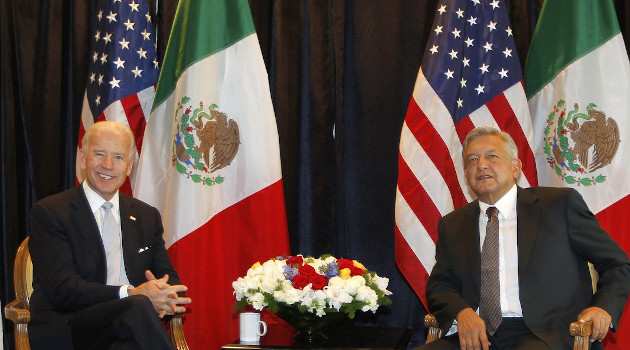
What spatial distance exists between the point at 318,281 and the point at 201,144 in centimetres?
149

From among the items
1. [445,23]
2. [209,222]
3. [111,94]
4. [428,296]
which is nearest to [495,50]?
[445,23]

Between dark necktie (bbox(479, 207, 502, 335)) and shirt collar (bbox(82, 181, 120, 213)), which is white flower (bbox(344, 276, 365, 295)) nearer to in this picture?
dark necktie (bbox(479, 207, 502, 335))

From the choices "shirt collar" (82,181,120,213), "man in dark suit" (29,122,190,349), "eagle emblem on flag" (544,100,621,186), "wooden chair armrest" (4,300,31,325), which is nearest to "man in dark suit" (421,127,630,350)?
"eagle emblem on flag" (544,100,621,186)

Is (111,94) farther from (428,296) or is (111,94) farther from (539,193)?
(539,193)

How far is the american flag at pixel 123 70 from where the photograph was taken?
4750 mm

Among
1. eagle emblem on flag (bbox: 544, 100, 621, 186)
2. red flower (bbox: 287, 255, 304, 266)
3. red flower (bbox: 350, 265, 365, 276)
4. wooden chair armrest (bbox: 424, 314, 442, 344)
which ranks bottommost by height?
wooden chair armrest (bbox: 424, 314, 442, 344)

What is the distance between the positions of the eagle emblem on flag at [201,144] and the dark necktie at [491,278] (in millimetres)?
1787

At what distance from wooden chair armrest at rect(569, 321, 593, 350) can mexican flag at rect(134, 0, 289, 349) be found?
2.08 meters

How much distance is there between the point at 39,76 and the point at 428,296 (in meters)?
3.42

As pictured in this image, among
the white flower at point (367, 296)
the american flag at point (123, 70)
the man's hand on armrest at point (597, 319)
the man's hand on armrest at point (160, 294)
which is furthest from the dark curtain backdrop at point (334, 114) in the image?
the man's hand on armrest at point (597, 319)

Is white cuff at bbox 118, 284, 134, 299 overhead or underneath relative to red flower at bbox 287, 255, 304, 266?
underneath

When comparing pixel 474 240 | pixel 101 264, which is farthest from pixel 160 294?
pixel 474 240

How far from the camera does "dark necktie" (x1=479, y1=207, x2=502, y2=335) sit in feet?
10.7

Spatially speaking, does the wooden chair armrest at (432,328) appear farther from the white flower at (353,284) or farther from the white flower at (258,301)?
the white flower at (258,301)
